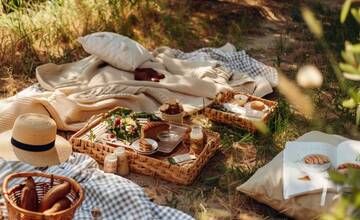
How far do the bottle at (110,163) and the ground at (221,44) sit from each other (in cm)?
17

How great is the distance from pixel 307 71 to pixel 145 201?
9.60ft

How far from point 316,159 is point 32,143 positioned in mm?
1681

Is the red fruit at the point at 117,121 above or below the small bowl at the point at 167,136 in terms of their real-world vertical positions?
above

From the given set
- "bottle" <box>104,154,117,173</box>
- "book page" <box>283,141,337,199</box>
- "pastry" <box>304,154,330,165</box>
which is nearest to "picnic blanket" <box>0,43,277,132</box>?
"bottle" <box>104,154,117,173</box>

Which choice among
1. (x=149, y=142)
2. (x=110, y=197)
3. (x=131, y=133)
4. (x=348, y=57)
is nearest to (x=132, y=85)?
(x=131, y=133)

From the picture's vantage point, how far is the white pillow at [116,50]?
15.9ft

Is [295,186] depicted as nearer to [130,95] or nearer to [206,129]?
[206,129]

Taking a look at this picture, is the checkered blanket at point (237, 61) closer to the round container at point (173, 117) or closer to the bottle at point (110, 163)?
the round container at point (173, 117)

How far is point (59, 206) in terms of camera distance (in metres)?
2.62

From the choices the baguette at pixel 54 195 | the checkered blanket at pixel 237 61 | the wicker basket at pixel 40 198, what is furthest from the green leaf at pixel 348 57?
the checkered blanket at pixel 237 61

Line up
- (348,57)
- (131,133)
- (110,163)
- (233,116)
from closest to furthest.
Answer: (348,57), (110,163), (131,133), (233,116)

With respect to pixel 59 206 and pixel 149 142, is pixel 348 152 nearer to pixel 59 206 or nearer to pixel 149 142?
pixel 149 142

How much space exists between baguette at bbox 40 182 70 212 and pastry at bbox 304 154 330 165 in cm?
147

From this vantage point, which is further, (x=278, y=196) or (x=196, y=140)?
(x=196, y=140)
